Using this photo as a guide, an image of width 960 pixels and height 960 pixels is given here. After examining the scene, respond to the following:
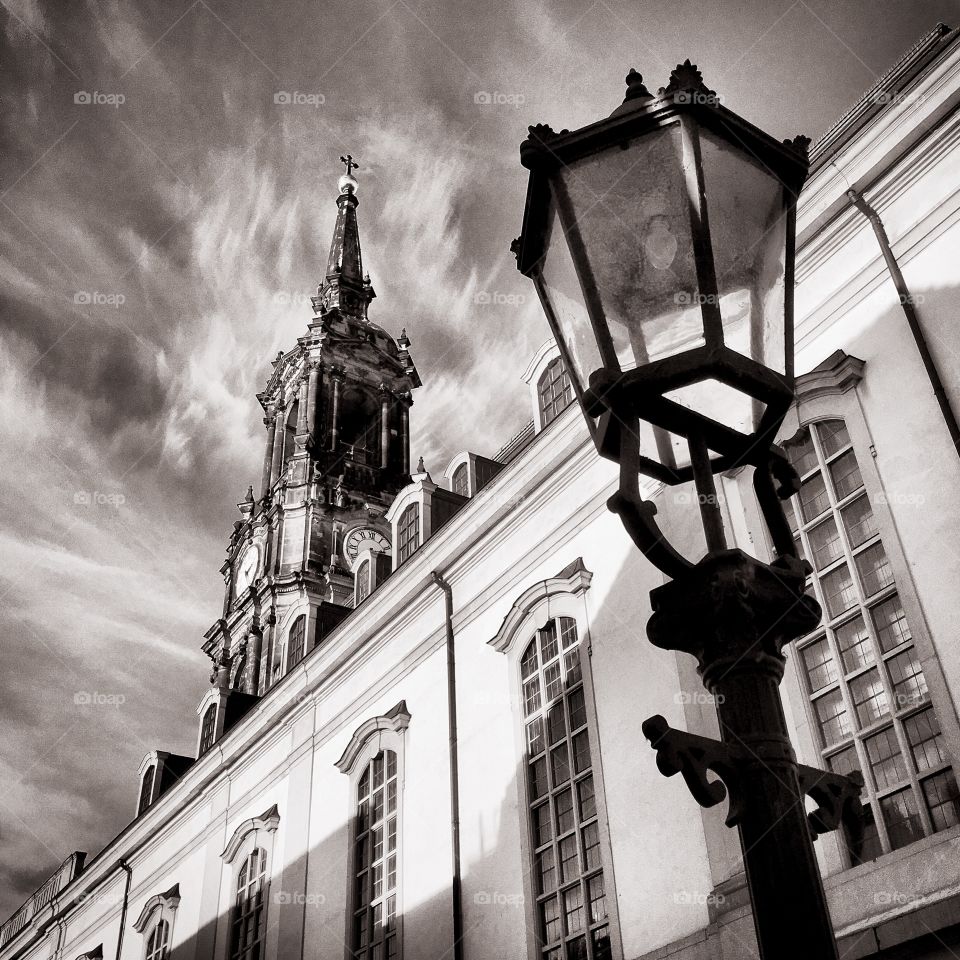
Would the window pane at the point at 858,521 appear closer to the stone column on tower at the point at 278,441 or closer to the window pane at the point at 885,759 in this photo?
the window pane at the point at 885,759

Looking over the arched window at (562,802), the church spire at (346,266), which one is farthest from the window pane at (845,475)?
the church spire at (346,266)

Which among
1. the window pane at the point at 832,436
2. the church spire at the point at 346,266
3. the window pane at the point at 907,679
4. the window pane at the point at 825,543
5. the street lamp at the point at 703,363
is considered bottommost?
the street lamp at the point at 703,363

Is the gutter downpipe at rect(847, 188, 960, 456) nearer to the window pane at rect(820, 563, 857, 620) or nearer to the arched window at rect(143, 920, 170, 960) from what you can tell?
the window pane at rect(820, 563, 857, 620)

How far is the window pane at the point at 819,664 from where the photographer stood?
8.70 m

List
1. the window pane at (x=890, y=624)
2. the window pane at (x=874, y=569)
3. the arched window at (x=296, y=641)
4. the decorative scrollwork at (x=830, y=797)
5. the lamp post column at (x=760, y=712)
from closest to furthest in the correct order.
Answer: the lamp post column at (x=760, y=712) < the decorative scrollwork at (x=830, y=797) < the window pane at (x=890, y=624) < the window pane at (x=874, y=569) < the arched window at (x=296, y=641)

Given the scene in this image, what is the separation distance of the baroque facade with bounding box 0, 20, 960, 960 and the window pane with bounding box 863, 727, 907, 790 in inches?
0.7

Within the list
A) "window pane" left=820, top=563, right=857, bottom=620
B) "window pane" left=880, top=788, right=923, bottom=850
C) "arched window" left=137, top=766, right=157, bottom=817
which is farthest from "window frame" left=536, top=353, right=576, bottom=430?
"arched window" left=137, top=766, right=157, bottom=817

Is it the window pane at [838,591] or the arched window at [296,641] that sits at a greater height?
the arched window at [296,641]

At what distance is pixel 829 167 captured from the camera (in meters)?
10.4

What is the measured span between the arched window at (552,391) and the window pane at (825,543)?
5174 mm

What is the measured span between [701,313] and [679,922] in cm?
747

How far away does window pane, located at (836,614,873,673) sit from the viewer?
8.46 m

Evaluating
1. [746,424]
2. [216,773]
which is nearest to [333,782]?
[216,773]

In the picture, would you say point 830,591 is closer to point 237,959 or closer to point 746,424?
point 746,424
